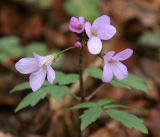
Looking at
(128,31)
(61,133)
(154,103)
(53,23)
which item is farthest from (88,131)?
(53,23)

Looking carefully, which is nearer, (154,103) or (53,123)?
(53,123)

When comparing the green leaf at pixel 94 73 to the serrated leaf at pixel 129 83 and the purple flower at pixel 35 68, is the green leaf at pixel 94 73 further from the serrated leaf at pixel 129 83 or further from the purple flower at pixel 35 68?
the purple flower at pixel 35 68

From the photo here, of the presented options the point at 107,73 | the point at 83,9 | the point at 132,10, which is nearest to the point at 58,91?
the point at 107,73

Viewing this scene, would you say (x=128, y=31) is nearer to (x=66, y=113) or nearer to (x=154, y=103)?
(x=154, y=103)

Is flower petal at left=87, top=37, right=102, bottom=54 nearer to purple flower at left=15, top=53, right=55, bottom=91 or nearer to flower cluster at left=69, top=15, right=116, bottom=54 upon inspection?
flower cluster at left=69, top=15, right=116, bottom=54

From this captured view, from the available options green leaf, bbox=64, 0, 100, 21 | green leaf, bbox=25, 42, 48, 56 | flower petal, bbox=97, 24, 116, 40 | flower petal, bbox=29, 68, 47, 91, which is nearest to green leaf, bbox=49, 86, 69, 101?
flower petal, bbox=29, 68, 47, 91

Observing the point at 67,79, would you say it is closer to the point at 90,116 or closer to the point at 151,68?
the point at 90,116
